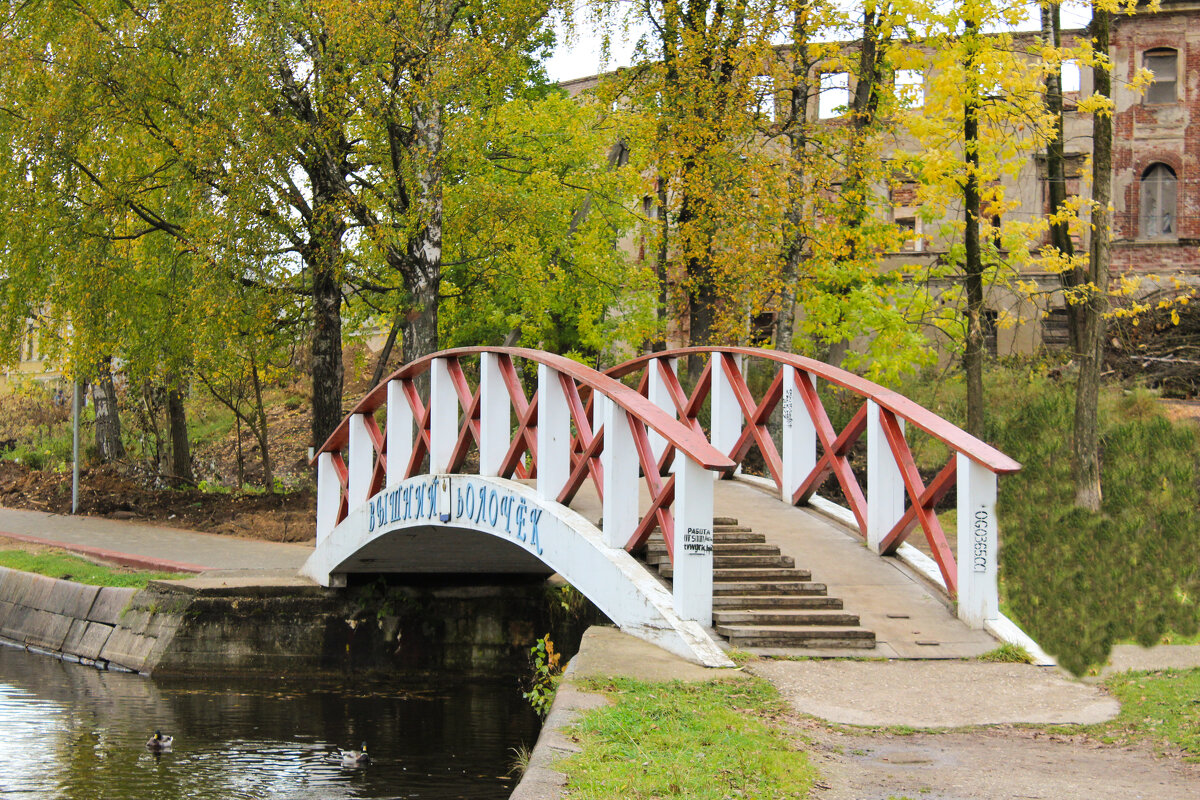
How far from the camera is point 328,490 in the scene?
1557 centimetres

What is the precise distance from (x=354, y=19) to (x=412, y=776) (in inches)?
392

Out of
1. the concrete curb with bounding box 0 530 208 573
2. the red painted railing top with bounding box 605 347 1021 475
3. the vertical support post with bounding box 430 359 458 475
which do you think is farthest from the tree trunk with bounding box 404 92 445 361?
the red painted railing top with bounding box 605 347 1021 475

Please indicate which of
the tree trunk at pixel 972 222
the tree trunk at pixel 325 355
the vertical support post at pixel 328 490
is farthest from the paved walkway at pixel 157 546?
the tree trunk at pixel 972 222

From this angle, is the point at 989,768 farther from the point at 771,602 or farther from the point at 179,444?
the point at 179,444

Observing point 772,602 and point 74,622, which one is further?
point 74,622

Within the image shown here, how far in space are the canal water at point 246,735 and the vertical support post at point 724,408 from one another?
11.2 ft

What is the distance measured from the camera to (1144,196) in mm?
32906

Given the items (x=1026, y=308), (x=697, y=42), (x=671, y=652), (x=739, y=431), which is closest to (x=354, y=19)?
(x=697, y=42)

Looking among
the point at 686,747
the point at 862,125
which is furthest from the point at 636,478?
the point at 862,125

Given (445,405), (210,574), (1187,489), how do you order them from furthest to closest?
(1187,489), (210,574), (445,405)

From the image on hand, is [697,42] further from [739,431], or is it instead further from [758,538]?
[758,538]

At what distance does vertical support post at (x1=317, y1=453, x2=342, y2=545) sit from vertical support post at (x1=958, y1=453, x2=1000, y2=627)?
864 cm

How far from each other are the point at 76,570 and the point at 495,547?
617 cm

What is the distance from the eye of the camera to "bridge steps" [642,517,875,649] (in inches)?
333
